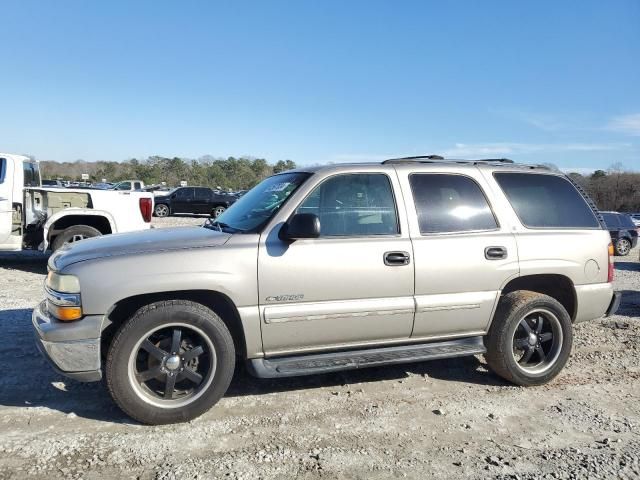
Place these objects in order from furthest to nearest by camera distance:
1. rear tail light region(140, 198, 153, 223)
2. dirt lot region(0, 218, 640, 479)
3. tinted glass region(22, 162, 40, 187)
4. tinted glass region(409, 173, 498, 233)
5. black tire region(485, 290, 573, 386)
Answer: rear tail light region(140, 198, 153, 223), tinted glass region(22, 162, 40, 187), black tire region(485, 290, 573, 386), tinted glass region(409, 173, 498, 233), dirt lot region(0, 218, 640, 479)

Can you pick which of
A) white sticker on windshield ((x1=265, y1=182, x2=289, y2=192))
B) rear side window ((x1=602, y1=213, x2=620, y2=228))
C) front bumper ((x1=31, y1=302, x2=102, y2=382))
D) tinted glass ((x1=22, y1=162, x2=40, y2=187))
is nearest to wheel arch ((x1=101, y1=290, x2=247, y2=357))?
front bumper ((x1=31, y1=302, x2=102, y2=382))

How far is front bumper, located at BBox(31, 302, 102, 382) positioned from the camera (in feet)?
10.6

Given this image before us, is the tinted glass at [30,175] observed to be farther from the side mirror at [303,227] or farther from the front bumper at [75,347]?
the side mirror at [303,227]

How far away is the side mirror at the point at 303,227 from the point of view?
3486 millimetres

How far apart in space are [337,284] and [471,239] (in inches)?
49.7

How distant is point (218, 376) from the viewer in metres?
3.48

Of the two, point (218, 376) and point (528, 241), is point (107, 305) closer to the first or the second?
point (218, 376)

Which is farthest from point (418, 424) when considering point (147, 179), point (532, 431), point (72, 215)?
point (147, 179)

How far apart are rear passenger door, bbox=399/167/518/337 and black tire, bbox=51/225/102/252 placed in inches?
254

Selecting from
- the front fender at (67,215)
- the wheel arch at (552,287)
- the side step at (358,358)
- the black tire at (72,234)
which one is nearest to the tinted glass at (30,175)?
the front fender at (67,215)

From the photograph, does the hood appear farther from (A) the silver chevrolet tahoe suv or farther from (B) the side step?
(B) the side step

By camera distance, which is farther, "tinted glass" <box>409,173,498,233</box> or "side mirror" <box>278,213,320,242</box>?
"tinted glass" <box>409,173,498,233</box>

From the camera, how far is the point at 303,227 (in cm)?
349

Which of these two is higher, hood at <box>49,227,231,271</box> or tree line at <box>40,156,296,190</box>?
tree line at <box>40,156,296,190</box>
